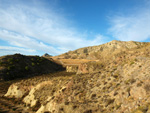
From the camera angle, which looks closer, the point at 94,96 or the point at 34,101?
the point at 94,96

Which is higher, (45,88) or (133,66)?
(133,66)

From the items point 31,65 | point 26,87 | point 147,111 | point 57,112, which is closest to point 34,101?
point 26,87

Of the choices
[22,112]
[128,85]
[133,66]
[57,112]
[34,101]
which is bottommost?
[22,112]

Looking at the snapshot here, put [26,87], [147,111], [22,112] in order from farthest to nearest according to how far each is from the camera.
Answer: [26,87]
[22,112]
[147,111]

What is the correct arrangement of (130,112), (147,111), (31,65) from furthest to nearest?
1. (31,65)
2. (130,112)
3. (147,111)

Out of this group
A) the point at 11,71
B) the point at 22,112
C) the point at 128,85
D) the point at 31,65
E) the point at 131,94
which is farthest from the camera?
the point at 31,65

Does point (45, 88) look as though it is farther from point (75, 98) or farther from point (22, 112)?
point (75, 98)

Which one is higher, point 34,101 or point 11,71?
point 11,71

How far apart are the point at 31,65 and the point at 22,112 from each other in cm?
5572

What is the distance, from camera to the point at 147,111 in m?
7.59

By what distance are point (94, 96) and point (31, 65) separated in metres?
68.0

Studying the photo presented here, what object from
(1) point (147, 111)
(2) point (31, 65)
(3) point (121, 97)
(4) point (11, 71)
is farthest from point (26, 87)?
(2) point (31, 65)

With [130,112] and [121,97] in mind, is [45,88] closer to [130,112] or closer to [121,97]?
[121,97]

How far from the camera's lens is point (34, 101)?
22.0 m
